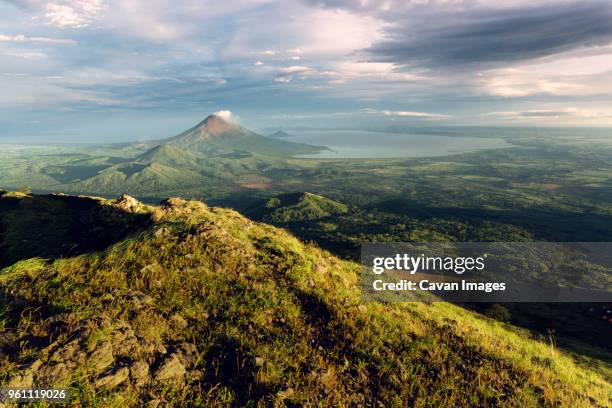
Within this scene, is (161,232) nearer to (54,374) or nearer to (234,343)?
(234,343)

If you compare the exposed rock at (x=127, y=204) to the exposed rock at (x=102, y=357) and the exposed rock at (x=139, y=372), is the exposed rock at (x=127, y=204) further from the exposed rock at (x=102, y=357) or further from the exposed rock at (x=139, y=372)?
the exposed rock at (x=139, y=372)

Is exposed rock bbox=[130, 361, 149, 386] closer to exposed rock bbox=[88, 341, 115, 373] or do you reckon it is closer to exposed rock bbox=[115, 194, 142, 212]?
exposed rock bbox=[88, 341, 115, 373]

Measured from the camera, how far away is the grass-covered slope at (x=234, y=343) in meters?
7.62

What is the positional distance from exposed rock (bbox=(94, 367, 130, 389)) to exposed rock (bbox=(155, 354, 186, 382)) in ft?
2.41

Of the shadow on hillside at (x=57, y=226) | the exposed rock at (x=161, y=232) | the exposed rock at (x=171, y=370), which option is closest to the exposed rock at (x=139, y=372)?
the exposed rock at (x=171, y=370)

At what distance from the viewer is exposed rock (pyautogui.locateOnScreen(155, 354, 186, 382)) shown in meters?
7.80

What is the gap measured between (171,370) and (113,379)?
1.32 meters

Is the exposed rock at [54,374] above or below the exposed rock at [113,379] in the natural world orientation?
above

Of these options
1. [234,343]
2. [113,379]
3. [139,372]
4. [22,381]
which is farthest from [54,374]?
[234,343]

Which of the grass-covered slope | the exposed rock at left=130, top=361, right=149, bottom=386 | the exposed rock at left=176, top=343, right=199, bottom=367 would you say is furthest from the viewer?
the exposed rock at left=176, top=343, right=199, bottom=367

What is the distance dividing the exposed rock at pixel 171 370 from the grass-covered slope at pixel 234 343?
0.03 metres

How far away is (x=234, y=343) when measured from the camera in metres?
9.38

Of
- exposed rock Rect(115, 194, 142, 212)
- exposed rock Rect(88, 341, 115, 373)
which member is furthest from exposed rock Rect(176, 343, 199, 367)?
exposed rock Rect(115, 194, 142, 212)

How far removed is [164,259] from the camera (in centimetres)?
1380
